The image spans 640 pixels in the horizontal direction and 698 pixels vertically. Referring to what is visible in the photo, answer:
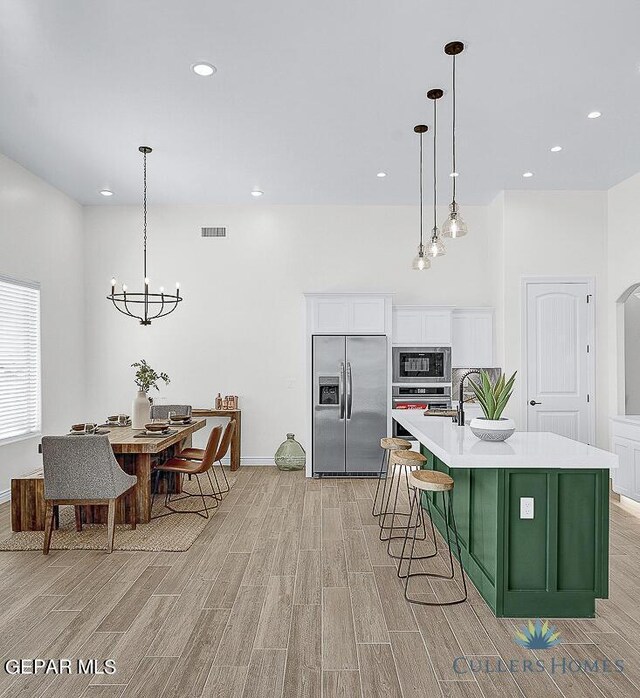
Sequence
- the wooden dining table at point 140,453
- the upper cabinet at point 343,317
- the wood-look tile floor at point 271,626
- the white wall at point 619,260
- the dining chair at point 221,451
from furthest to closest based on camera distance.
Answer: the upper cabinet at point 343,317, the white wall at point 619,260, the dining chair at point 221,451, the wooden dining table at point 140,453, the wood-look tile floor at point 271,626

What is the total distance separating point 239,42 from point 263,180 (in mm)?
2665

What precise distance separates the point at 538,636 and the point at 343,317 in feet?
13.9

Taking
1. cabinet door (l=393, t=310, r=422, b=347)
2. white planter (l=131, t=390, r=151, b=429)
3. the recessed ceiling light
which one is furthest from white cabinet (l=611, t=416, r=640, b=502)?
the recessed ceiling light

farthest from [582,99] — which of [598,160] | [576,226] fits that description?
[576,226]

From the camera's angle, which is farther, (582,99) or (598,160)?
(598,160)

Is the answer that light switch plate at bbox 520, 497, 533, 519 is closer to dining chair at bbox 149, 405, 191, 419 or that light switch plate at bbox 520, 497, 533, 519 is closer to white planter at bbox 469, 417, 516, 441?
white planter at bbox 469, 417, 516, 441

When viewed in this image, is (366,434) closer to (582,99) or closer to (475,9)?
(582,99)

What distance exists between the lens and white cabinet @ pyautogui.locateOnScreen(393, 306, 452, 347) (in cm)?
654

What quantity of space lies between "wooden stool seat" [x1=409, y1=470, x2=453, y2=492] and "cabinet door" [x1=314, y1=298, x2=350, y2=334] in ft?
10.8

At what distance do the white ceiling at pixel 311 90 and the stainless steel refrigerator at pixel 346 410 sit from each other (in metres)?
1.95

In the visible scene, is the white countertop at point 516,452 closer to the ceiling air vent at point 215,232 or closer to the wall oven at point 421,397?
the wall oven at point 421,397

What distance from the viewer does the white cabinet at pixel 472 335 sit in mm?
6668

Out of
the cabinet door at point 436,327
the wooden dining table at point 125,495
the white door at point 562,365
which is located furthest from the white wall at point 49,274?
the white door at point 562,365

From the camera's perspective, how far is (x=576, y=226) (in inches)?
249
